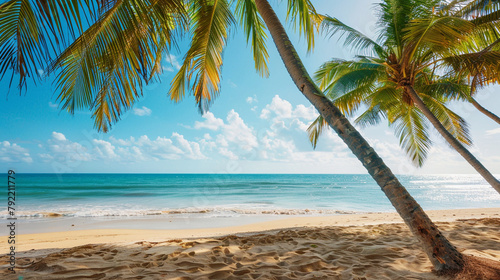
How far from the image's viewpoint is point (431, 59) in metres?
6.06

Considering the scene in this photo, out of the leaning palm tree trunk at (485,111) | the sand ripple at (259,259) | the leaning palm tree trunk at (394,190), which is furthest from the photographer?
the leaning palm tree trunk at (485,111)

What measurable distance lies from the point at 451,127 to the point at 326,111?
297 inches

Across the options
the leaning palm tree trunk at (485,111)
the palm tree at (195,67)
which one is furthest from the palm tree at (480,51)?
the palm tree at (195,67)

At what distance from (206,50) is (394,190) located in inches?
140

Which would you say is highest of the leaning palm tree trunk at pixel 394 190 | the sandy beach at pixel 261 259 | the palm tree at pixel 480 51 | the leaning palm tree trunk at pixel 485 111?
the palm tree at pixel 480 51

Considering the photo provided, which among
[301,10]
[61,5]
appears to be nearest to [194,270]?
[61,5]

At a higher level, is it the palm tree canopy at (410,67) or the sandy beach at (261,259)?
the palm tree canopy at (410,67)

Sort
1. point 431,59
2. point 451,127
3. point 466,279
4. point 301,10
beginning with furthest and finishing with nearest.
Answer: point 451,127
point 431,59
point 301,10
point 466,279

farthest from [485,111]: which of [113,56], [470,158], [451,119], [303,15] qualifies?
[113,56]

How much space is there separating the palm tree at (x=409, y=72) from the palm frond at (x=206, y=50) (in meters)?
2.83

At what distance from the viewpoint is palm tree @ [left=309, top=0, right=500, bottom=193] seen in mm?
4703

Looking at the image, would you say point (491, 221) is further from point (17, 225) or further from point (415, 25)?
point (17, 225)

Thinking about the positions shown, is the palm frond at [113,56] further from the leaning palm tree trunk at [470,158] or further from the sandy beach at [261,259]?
the leaning palm tree trunk at [470,158]

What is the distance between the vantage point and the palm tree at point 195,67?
2326 mm
